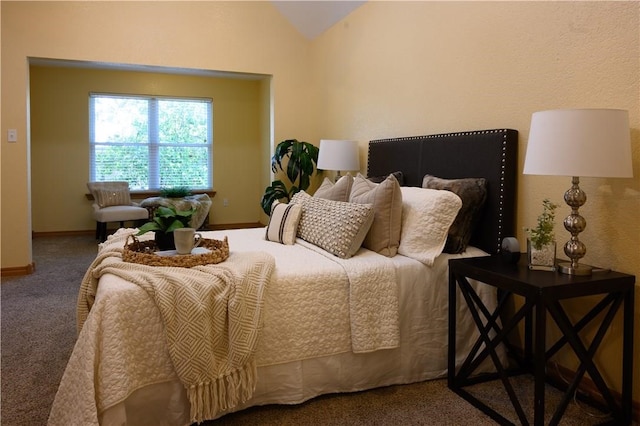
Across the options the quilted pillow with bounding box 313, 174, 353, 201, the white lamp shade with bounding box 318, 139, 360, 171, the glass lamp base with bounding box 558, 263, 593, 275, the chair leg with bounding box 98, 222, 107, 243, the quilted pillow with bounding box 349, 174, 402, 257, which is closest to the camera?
the glass lamp base with bounding box 558, 263, 593, 275

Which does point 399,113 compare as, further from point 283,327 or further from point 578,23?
point 283,327

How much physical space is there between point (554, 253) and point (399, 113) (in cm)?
191

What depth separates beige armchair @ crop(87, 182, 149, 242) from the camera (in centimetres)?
589

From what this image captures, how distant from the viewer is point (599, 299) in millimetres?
2062

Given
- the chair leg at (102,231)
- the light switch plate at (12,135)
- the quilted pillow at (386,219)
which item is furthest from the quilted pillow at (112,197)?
the quilted pillow at (386,219)

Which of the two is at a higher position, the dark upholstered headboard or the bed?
the dark upholstered headboard

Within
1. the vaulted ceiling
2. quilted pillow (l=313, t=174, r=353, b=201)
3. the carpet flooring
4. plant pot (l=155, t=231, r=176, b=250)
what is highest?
the vaulted ceiling

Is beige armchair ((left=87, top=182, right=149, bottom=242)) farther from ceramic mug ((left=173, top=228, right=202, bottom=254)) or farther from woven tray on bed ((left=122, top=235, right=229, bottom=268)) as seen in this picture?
ceramic mug ((left=173, top=228, right=202, bottom=254))

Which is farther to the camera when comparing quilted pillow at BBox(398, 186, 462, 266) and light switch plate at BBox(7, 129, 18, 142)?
light switch plate at BBox(7, 129, 18, 142)

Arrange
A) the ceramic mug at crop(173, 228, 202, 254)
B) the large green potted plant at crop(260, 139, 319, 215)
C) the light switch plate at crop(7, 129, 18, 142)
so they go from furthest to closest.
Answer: the large green potted plant at crop(260, 139, 319, 215) → the light switch plate at crop(7, 129, 18, 142) → the ceramic mug at crop(173, 228, 202, 254)

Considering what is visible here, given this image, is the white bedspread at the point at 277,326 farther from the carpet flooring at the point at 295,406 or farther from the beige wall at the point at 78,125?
the beige wall at the point at 78,125

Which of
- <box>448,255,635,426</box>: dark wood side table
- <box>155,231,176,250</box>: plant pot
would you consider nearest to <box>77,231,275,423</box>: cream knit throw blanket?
<box>155,231,176,250</box>: plant pot

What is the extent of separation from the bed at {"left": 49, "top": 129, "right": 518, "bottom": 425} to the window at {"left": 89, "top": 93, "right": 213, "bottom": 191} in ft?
15.1

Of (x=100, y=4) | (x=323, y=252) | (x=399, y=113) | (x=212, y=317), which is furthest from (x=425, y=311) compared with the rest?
(x=100, y=4)
